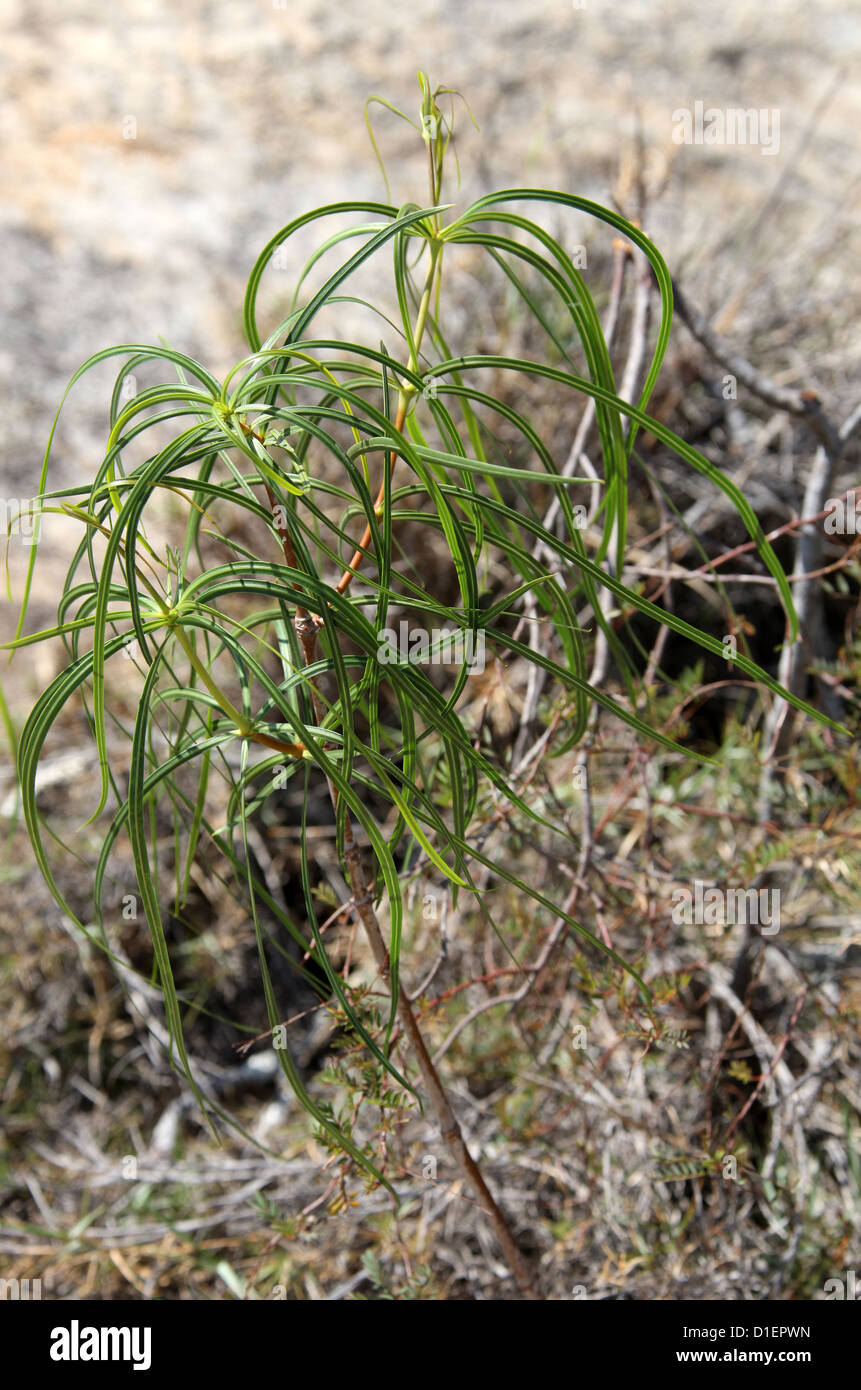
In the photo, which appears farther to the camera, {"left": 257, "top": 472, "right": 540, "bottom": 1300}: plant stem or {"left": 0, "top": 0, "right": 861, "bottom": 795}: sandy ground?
{"left": 0, "top": 0, "right": 861, "bottom": 795}: sandy ground

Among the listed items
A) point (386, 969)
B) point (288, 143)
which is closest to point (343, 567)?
point (386, 969)

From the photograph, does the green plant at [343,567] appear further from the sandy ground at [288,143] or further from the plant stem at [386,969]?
the sandy ground at [288,143]

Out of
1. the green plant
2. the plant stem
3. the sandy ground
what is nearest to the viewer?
the green plant

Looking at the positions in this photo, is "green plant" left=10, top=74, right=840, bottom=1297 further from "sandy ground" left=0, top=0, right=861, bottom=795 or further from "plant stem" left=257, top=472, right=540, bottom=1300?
"sandy ground" left=0, top=0, right=861, bottom=795

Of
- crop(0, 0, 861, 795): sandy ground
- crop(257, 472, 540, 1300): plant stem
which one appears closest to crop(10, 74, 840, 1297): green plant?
crop(257, 472, 540, 1300): plant stem

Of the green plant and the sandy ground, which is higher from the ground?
the sandy ground

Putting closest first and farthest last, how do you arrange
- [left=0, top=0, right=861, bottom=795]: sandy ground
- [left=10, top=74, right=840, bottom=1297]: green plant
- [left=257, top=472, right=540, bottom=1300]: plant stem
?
[left=10, top=74, right=840, bottom=1297]: green plant, [left=257, top=472, right=540, bottom=1300]: plant stem, [left=0, top=0, right=861, bottom=795]: sandy ground

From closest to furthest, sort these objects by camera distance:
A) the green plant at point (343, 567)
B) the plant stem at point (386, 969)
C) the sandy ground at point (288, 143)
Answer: the green plant at point (343, 567) → the plant stem at point (386, 969) → the sandy ground at point (288, 143)

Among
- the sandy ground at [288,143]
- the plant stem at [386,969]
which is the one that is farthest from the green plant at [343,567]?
the sandy ground at [288,143]

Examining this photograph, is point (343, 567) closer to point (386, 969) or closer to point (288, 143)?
point (386, 969)

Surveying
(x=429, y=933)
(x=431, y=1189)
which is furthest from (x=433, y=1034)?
(x=431, y=1189)
